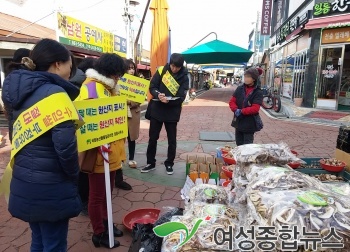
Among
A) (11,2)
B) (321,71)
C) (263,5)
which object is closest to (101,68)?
(11,2)

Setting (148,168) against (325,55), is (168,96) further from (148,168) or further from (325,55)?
(325,55)

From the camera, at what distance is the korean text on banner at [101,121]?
2.03 meters

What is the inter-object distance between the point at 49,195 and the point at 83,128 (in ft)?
1.97

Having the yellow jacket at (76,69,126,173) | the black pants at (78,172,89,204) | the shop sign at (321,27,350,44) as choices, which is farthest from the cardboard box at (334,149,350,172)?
the shop sign at (321,27,350,44)

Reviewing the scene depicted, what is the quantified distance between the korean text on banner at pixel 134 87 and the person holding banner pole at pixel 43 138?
205cm

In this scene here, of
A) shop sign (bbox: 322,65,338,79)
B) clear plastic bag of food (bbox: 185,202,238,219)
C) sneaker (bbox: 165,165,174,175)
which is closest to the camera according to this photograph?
clear plastic bag of food (bbox: 185,202,238,219)

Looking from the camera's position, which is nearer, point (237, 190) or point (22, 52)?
→ point (237, 190)

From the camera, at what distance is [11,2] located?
9.80 m

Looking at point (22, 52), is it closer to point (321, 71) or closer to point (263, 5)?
point (321, 71)

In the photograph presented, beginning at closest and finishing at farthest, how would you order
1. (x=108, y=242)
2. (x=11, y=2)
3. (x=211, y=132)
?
(x=108, y=242) < (x=211, y=132) < (x=11, y=2)

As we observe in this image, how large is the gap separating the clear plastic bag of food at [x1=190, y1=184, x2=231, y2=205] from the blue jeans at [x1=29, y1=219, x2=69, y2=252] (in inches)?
39.3

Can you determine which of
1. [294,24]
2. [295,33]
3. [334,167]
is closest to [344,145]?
[334,167]

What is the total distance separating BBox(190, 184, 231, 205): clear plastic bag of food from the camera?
84.8 inches

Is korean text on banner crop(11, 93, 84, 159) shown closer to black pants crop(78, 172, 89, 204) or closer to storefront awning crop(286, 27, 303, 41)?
black pants crop(78, 172, 89, 204)
